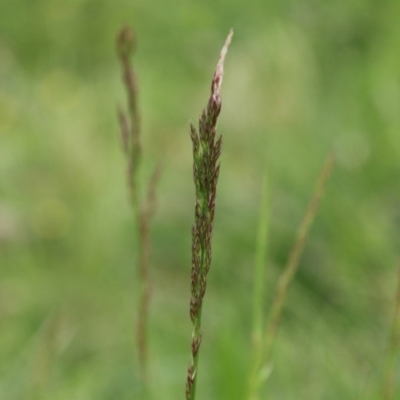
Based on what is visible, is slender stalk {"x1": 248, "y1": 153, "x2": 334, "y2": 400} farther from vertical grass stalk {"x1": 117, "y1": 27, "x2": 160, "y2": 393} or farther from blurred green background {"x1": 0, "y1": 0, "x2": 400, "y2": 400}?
blurred green background {"x1": 0, "y1": 0, "x2": 400, "y2": 400}

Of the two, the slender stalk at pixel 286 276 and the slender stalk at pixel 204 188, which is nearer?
the slender stalk at pixel 204 188

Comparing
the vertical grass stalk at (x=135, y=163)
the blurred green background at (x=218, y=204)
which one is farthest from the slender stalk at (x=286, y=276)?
the blurred green background at (x=218, y=204)

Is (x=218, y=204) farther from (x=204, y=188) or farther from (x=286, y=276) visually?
(x=204, y=188)

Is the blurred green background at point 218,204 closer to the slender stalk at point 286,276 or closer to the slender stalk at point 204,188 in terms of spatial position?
the slender stalk at point 286,276

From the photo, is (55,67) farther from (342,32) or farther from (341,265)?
(341,265)

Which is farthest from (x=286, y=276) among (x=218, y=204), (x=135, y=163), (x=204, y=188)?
(x=218, y=204)

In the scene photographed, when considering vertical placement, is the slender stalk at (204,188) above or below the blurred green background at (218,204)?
above
